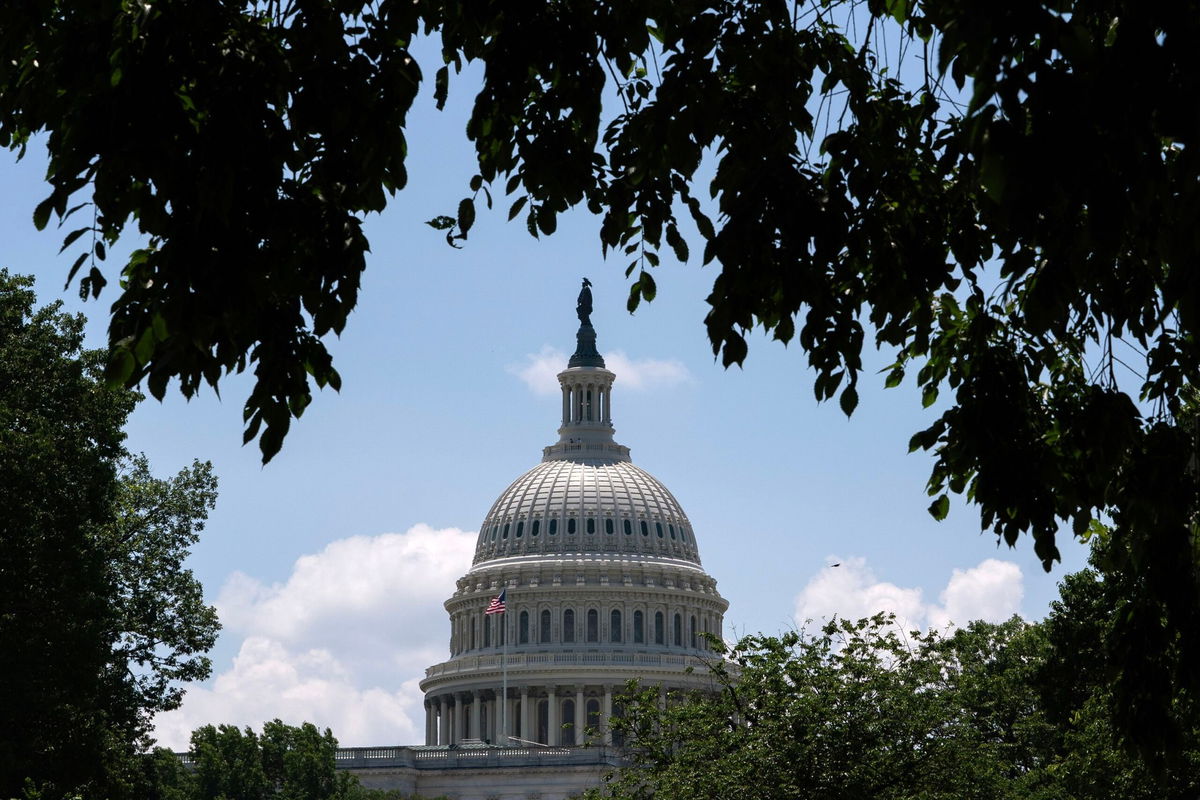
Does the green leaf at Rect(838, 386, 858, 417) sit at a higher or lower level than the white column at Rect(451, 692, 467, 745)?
lower

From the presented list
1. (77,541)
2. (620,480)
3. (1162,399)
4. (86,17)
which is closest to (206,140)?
(86,17)

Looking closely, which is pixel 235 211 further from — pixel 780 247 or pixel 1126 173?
pixel 1126 173

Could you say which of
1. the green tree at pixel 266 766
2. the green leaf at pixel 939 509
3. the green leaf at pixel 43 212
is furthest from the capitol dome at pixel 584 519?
the green leaf at pixel 43 212

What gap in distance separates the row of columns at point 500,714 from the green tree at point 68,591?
380 ft

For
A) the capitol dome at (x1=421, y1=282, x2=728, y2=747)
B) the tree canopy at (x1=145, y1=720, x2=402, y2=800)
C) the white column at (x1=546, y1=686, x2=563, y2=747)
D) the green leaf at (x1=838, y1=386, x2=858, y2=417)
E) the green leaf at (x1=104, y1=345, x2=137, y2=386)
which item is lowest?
the green leaf at (x1=104, y1=345, x2=137, y2=386)

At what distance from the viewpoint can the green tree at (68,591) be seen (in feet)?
147

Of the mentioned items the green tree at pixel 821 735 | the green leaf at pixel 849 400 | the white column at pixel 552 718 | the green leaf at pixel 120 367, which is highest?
the white column at pixel 552 718

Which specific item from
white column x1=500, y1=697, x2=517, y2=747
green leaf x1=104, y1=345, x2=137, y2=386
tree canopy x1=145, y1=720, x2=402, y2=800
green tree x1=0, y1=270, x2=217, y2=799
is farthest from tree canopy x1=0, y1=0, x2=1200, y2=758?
white column x1=500, y1=697, x2=517, y2=747

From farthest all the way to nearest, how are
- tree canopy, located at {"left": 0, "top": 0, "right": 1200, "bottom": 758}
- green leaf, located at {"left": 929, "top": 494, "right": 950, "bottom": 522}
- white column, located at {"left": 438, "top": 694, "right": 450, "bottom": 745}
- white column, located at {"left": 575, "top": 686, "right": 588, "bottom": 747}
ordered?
1. white column, located at {"left": 438, "top": 694, "right": 450, "bottom": 745}
2. white column, located at {"left": 575, "top": 686, "right": 588, "bottom": 747}
3. green leaf, located at {"left": 929, "top": 494, "right": 950, "bottom": 522}
4. tree canopy, located at {"left": 0, "top": 0, "right": 1200, "bottom": 758}

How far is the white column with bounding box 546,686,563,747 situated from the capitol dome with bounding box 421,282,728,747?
0.09 metres

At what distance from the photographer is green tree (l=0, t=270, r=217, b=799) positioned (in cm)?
4481

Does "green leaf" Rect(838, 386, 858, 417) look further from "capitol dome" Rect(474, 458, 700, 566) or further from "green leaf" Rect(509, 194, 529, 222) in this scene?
"capitol dome" Rect(474, 458, 700, 566)

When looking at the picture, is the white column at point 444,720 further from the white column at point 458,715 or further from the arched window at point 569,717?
the arched window at point 569,717

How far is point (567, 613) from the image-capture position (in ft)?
614
